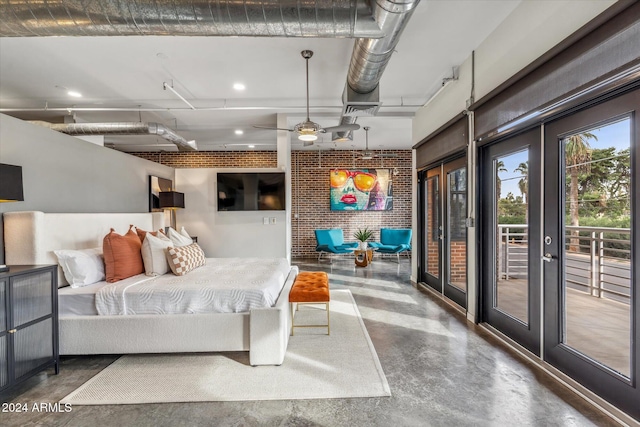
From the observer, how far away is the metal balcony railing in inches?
77.1

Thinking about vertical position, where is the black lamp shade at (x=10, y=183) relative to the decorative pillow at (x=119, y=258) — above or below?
above

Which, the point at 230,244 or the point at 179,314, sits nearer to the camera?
the point at 179,314

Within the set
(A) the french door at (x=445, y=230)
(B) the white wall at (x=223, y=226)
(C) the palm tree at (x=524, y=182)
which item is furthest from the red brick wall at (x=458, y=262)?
(B) the white wall at (x=223, y=226)

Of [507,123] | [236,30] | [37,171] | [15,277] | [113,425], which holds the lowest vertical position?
[113,425]

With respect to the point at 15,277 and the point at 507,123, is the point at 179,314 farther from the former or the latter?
the point at 507,123

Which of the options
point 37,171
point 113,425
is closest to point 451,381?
point 113,425

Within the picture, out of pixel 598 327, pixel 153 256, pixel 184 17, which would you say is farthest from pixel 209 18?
pixel 598 327

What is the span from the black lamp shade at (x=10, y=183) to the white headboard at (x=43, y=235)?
46 cm

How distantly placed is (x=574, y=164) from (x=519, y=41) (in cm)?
122

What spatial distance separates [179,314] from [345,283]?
329cm

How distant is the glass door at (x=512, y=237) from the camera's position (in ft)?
8.47

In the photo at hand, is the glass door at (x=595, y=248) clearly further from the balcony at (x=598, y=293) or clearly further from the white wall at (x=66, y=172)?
the white wall at (x=66, y=172)

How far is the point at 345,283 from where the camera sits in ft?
17.5

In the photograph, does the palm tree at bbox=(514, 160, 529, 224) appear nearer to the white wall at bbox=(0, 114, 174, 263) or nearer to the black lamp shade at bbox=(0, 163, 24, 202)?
the black lamp shade at bbox=(0, 163, 24, 202)
